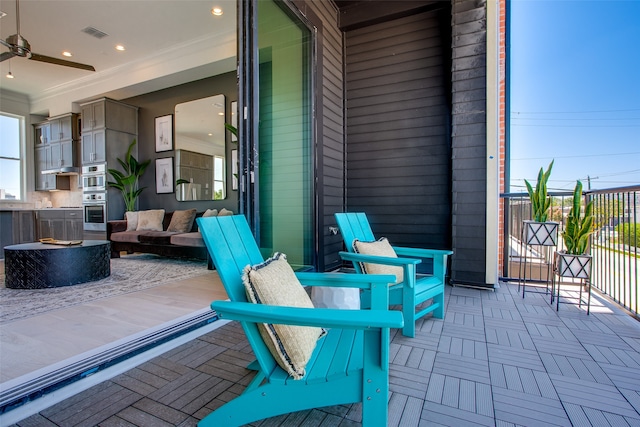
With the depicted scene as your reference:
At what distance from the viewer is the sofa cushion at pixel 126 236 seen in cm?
469

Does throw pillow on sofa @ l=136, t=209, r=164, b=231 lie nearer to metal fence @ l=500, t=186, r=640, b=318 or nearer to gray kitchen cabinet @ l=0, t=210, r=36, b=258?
gray kitchen cabinet @ l=0, t=210, r=36, b=258

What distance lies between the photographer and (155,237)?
4.46 m

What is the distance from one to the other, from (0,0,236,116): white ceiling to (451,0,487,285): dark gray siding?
2.93m

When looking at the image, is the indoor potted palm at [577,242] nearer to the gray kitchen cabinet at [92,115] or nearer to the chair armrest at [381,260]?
the chair armrest at [381,260]

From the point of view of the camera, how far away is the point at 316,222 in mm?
3574

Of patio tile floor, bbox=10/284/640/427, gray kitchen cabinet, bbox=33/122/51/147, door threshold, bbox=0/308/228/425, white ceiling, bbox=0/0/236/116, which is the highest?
white ceiling, bbox=0/0/236/116

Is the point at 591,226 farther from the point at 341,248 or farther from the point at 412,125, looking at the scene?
the point at 341,248

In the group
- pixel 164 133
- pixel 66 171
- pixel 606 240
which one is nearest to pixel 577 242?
pixel 606 240

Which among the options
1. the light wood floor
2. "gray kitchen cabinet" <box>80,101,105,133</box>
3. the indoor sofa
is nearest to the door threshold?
the light wood floor

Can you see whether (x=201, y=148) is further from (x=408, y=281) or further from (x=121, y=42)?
(x=408, y=281)

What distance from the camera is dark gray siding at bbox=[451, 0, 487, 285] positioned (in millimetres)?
3281

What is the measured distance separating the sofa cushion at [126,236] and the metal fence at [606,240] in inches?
204

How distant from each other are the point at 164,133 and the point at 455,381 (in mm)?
6025

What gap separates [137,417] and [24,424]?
42cm
